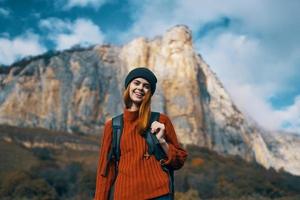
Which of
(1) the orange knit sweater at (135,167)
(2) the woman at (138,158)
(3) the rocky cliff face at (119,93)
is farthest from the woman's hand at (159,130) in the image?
(3) the rocky cliff face at (119,93)

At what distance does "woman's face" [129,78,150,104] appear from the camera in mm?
3572

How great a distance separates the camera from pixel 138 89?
3.61m

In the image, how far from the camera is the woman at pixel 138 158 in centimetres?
329

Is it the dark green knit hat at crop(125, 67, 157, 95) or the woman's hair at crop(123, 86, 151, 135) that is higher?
the dark green knit hat at crop(125, 67, 157, 95)

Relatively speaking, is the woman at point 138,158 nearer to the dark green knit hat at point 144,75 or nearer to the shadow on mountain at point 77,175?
the dark green knit hat at point 144,75

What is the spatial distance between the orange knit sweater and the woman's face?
106 millimetres

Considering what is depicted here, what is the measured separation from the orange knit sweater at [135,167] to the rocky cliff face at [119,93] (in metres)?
93.8

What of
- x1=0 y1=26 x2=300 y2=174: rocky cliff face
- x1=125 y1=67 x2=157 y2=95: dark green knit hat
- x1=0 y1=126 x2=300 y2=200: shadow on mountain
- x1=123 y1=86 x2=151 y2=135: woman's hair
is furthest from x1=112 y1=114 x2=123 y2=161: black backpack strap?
x1=0 y1=26 x2=300 y2=174: rocky cliff face

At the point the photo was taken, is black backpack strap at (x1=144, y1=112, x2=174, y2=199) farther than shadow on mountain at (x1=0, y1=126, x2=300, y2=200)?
No

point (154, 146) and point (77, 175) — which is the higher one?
point (77, 175)

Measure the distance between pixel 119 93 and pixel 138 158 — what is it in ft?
331

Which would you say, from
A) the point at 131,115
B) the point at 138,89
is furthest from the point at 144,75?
the point at 131,115

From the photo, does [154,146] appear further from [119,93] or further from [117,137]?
[119,93]

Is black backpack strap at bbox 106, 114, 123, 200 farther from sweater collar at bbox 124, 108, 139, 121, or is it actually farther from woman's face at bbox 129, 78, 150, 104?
Answer: woman's face at bbox 129, 78, 150, 104
